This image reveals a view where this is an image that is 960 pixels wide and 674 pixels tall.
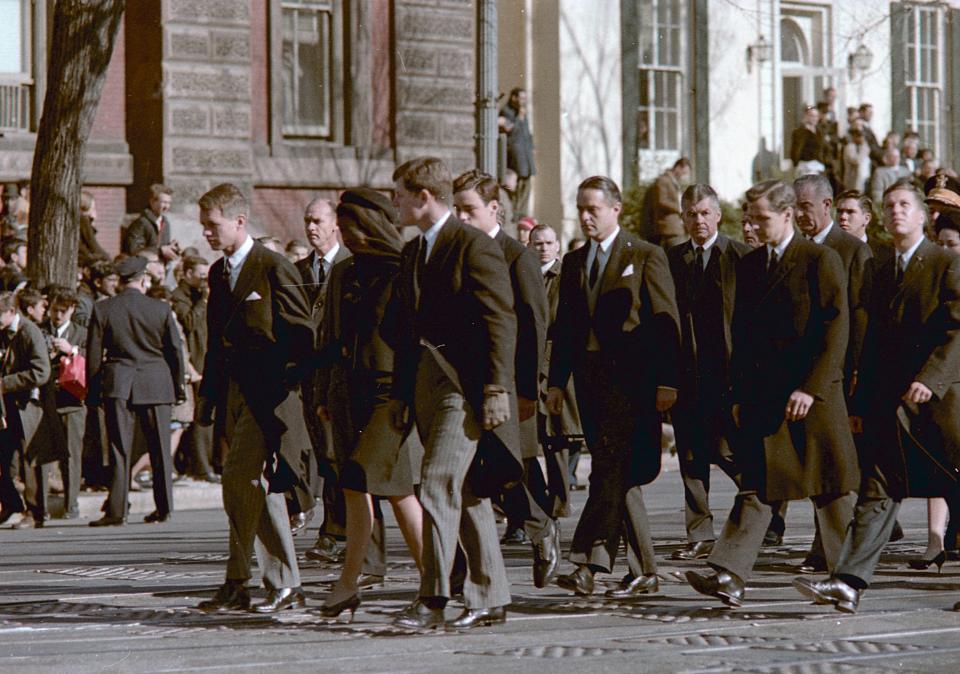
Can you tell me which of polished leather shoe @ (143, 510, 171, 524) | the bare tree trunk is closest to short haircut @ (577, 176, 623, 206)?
polished leather shoe @ (143, 510, 171, 524)

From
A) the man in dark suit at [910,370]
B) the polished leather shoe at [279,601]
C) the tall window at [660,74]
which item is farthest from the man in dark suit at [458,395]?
the tall window at [660,74]

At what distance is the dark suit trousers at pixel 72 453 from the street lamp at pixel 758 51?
59.7 ft

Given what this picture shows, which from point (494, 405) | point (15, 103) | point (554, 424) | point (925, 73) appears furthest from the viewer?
point (925, 73)

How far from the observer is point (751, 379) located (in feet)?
35.8

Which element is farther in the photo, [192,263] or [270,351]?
[192,263]

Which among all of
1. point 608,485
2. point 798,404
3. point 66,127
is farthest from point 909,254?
point 66,127

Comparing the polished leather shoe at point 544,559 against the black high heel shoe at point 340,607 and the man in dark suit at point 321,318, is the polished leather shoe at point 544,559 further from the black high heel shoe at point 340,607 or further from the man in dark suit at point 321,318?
the man in dark suit at point 321,318

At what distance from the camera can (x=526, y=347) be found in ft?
34.7

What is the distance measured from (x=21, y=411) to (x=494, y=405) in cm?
854

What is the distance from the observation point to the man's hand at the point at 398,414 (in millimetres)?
10297

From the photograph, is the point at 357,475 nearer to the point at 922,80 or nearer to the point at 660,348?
the point at 660,348

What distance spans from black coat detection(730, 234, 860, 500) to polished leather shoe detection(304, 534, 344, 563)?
3.38 m

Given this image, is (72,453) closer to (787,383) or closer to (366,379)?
(366,379)

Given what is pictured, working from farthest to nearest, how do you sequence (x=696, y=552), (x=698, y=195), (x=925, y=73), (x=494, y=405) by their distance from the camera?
(x=925, y=73) → (x=698, y=195) → (x=696, y=552) → (x=494, y=405)
